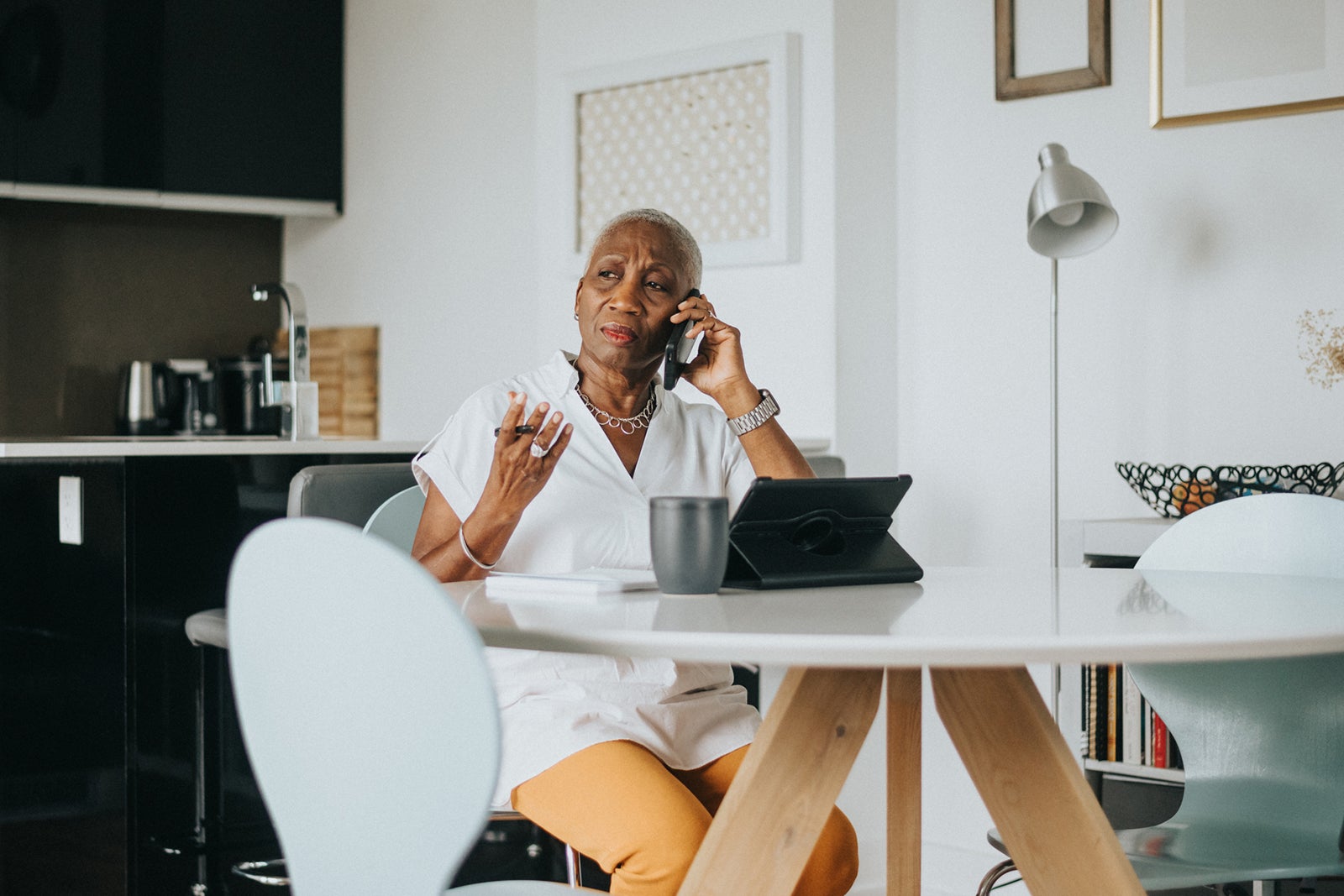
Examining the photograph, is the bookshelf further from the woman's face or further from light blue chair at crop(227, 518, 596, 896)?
light blue chair at crop(227, 518, 596, 896)

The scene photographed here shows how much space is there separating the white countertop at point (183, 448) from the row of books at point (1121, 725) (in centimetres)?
127

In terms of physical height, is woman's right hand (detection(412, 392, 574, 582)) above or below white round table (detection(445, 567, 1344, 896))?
above

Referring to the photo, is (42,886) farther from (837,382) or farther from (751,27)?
(751,27)

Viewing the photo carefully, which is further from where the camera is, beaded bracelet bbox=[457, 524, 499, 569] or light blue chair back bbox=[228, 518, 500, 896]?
beaded bracelet bbox=[457, 524, 499, 569]

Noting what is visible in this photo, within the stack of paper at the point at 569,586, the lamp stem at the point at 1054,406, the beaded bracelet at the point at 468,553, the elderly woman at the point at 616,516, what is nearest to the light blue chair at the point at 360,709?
the stack of paper at the point at 569,586

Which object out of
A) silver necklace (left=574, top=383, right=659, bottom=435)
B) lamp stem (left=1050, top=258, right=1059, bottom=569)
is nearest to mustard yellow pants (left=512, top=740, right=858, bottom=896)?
silver necklace (left=574, top=383, right=659, bottom=435)

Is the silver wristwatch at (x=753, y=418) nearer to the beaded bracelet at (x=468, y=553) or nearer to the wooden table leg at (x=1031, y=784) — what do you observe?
the beaded bracelet at (x=468, y=553)

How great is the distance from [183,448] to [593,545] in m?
1.22

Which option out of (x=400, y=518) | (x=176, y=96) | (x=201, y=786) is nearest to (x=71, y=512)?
(x=201, y=786)

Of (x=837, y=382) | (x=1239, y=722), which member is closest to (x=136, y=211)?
(x=837, y=382)

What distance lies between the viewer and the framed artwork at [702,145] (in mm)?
3203

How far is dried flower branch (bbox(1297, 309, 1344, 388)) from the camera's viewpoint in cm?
259

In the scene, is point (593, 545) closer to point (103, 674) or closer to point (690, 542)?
point (690, 542)

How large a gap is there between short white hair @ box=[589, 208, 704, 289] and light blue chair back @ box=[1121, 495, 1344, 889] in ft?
2.36
